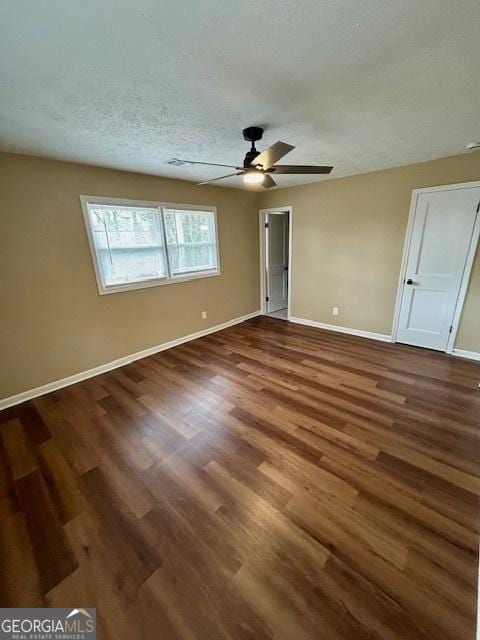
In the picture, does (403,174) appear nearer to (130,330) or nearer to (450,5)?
(450,5)

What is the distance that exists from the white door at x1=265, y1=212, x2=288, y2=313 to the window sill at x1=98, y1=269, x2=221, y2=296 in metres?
1.41

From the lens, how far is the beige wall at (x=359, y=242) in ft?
10.3

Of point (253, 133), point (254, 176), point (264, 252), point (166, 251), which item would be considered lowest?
point (264, 252)

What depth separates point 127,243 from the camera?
10.8 ft

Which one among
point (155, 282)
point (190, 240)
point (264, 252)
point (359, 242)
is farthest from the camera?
point (264, 252)

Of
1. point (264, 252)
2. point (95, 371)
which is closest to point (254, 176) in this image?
point (95, 371)

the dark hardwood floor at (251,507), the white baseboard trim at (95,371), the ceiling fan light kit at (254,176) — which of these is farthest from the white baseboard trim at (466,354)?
the white baseboard trim at (95,371)

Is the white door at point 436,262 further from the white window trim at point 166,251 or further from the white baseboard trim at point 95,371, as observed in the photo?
the white baseboard trim at point 95,371

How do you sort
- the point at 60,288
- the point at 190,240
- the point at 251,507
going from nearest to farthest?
the point at 251,507, the point at 60,288, the point at 190,240

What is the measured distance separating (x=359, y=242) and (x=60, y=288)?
4.09 metres

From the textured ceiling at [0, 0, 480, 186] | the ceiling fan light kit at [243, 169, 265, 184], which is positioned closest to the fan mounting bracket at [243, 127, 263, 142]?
the textured ceiling at [0, 0, 480, 186]

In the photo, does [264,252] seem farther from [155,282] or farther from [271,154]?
[271,154]

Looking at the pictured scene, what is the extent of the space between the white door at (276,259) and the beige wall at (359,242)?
537mm

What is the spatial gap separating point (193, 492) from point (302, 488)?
2.37ft
